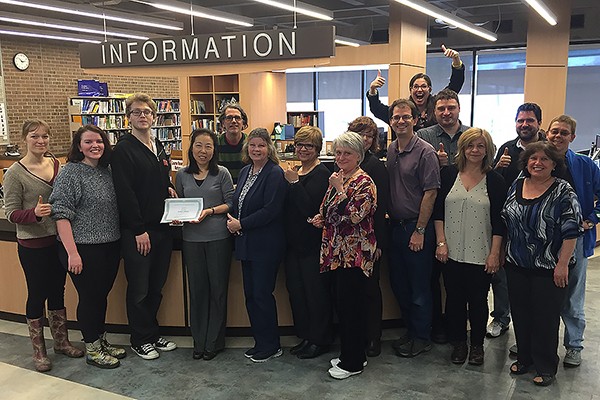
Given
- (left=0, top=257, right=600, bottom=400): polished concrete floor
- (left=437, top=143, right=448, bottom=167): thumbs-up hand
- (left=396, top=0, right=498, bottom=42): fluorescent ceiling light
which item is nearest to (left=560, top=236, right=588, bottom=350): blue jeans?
(left=0, top=257, right=600, bottom=400): polished concrete floor

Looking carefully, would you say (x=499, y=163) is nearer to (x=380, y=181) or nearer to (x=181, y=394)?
(x=380, y=181)

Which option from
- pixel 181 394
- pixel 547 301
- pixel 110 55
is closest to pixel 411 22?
pixel 110 55

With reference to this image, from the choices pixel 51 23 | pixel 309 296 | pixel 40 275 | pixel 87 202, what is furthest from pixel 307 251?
pixel 51 23

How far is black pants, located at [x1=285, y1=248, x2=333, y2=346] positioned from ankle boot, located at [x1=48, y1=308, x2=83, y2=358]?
1.61 meters

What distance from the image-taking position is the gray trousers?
145 inches

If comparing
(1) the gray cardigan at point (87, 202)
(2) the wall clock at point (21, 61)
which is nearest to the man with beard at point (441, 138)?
(1) the gray cardigan at point (87, 202)

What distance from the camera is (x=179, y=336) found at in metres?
4.11

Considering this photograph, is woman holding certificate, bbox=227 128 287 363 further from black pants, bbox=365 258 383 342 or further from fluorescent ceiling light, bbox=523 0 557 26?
fluorescent ceiling light, bbox=523 0 557 26

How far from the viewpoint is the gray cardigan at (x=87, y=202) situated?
3332mm

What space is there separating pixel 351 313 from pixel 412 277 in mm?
620

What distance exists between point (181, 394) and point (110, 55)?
2.81m

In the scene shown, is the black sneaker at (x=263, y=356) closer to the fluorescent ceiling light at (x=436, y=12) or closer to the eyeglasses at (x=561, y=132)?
the eyeglasses at (x=561, y=132)

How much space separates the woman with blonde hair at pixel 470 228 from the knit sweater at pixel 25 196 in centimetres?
262

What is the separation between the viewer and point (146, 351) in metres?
3.76
